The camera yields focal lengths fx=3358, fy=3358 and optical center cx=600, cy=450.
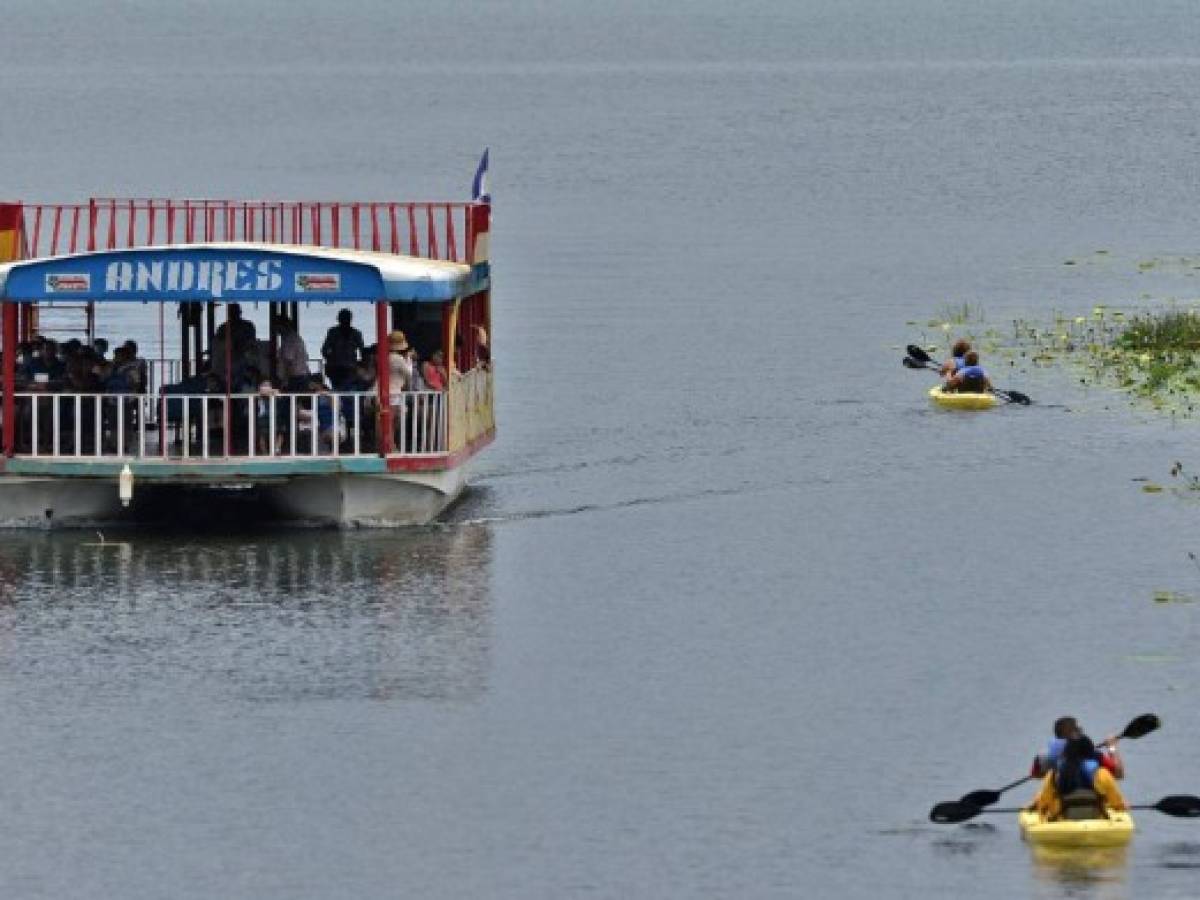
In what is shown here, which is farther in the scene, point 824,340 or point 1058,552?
point 824,340

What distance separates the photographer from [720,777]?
31844 millimetres

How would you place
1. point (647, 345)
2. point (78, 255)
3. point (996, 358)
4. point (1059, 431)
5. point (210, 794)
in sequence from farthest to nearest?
point (647, 345)
point (996, 358)
point (1059, 431)
point (78, 255)
point (210, 794)

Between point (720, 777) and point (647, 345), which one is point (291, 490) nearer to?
point (720, 777)

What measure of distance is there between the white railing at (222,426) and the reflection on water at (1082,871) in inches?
607

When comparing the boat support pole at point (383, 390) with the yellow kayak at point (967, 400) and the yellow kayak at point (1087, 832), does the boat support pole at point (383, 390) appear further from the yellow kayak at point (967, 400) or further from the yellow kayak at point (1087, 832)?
the yellow kayak at point (967, 400)

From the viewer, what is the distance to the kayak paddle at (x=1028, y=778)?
2947 cm

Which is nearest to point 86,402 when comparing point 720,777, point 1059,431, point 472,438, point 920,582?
point 472,438

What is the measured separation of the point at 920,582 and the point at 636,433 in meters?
13.6

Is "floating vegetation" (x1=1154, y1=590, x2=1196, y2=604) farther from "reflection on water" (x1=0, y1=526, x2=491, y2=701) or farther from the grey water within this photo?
"reflection on water" (x1=0, y1=526, x2=491, y2=701)

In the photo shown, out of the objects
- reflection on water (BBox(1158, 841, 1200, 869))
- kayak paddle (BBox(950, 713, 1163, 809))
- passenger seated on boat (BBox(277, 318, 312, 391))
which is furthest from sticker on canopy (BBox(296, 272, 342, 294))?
reflection on water (BBox(1158, 841, 1200, 869))

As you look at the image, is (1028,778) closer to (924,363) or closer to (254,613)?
(254,613)

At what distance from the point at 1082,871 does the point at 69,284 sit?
1826 cm

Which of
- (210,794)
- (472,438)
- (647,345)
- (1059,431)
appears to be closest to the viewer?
(210,794)

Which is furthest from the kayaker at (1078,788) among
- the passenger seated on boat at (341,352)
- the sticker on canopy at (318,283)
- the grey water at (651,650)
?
the passenger seated on boat at (341,352)
